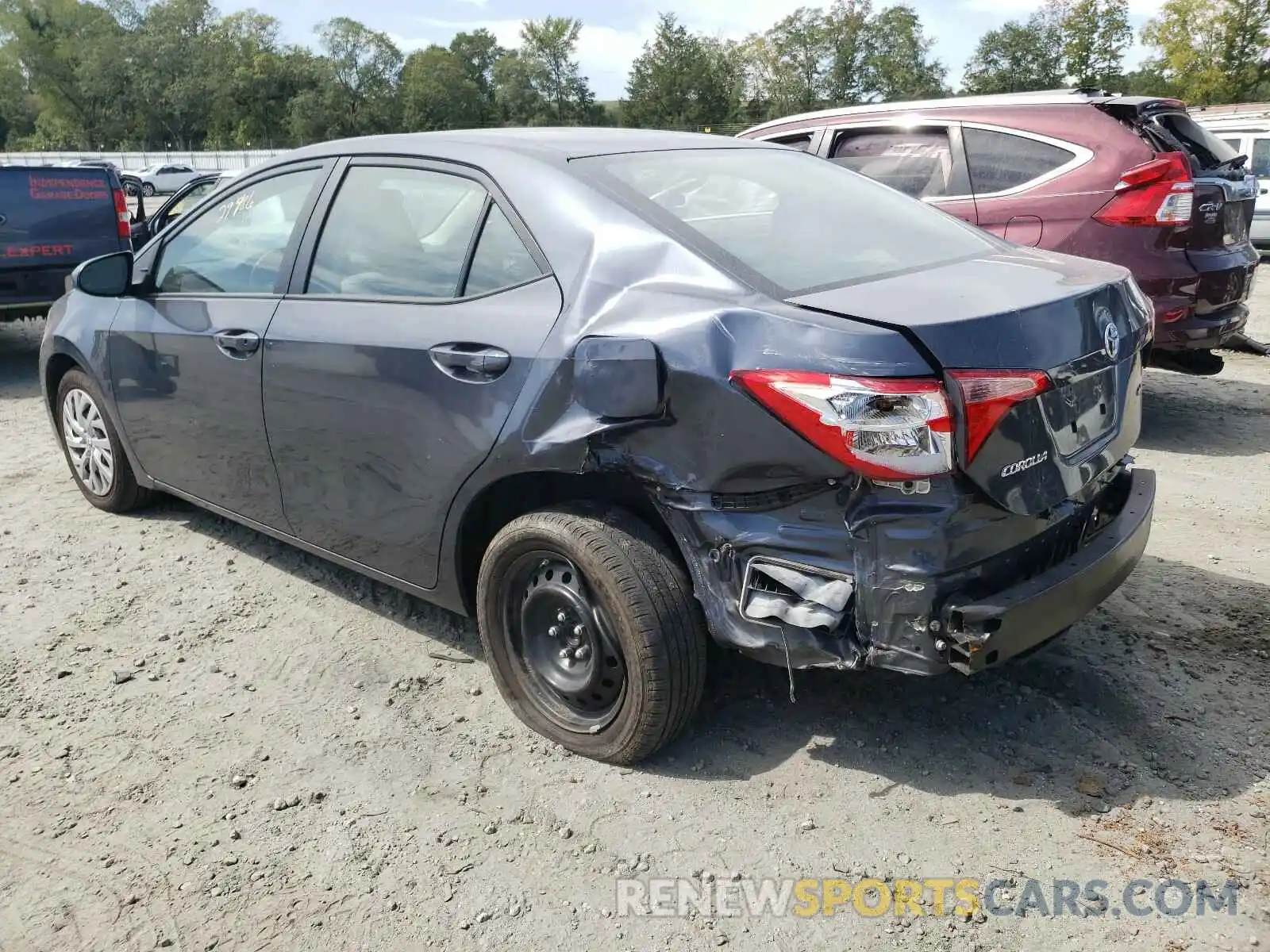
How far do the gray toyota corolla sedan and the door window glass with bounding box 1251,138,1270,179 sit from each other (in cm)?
1393

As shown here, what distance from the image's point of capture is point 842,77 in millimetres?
84625

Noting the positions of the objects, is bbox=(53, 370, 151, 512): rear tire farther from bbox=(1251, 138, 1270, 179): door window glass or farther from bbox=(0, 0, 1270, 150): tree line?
bbox=(0, 0, 1270, 150): tree line

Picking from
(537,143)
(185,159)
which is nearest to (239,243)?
(537,143)

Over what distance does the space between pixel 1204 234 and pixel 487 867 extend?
514cm

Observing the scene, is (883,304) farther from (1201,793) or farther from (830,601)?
(1201,793)

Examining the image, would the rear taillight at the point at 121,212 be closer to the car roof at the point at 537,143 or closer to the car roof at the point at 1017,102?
the car roof at the point at 1017,102

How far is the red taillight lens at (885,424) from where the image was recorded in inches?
91.8

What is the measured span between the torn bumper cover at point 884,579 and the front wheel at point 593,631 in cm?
12

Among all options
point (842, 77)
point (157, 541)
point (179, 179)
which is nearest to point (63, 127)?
point (179, 179)

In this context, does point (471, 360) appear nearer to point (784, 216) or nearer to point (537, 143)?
point (537, 143)

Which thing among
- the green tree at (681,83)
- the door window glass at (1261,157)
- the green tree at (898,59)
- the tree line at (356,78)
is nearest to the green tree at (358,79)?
the tree line at (356,78)

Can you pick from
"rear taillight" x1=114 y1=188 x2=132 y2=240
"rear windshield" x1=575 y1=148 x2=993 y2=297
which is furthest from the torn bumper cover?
"rear taillight" x1=114 y1=188 x2=132 y2=240

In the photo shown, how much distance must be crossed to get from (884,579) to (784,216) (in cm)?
122

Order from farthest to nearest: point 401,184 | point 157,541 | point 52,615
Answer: point 157,541, point 52,615, point 401,184
